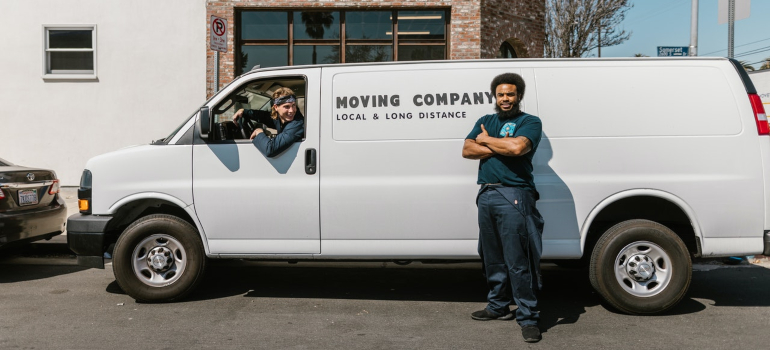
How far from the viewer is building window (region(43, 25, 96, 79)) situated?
13.7 metres

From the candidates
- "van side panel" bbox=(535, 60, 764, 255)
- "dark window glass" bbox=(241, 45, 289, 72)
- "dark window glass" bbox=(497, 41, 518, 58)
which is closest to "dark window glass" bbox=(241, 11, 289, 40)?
"dark window glass" bbox=(241, 45, 289, 72)

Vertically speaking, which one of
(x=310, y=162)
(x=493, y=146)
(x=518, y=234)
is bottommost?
(x=518, y=234)

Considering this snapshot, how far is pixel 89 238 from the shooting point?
218 inches

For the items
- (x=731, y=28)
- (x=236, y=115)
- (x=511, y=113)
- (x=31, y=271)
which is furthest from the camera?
(x=731, y=28)

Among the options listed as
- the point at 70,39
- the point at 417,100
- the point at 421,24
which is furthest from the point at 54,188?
the point at 421,24

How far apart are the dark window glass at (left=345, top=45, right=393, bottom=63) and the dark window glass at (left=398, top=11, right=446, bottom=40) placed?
0.40 meters

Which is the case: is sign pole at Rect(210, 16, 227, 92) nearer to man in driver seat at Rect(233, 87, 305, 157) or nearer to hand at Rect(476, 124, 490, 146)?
man in driver seat at Rect(233, 87, 305, 157)

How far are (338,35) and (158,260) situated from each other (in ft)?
28.9

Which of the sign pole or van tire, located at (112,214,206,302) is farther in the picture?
the sign pole

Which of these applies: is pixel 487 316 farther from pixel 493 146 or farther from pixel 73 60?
pixel 73 60

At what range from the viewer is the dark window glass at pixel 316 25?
13.5 metres

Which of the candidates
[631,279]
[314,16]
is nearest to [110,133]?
[314,16]

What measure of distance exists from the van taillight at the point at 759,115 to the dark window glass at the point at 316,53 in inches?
370

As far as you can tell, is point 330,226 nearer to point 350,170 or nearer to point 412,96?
point 350,170
